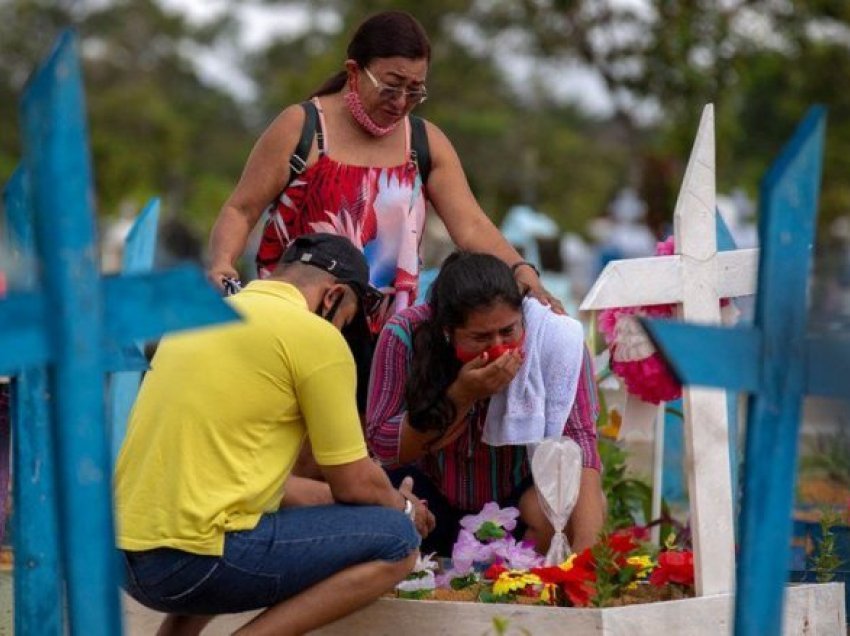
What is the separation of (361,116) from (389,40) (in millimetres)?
256

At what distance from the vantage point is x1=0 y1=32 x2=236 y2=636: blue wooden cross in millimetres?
3203

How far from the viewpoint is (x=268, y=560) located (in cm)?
441

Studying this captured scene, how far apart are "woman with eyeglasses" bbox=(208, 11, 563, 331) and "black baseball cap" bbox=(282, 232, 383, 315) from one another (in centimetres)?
75

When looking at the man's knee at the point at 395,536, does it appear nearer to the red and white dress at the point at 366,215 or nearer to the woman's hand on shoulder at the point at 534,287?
the woman's hand on shoulder at the point at 534,287

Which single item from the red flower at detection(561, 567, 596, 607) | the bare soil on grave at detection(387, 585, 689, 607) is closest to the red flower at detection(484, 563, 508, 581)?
the bare soil on grave at detection(387, 585, 689, 607)

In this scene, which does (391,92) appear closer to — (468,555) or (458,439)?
(458,439)

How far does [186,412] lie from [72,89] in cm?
124

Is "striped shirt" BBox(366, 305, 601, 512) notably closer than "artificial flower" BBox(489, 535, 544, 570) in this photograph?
No

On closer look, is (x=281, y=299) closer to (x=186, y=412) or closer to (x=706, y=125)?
(x=186, y=412)

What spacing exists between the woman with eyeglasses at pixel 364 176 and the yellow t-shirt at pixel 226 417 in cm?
111

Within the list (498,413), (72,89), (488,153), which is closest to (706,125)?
(498,413)

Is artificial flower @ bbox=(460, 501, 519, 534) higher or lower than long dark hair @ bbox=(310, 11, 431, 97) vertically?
lower

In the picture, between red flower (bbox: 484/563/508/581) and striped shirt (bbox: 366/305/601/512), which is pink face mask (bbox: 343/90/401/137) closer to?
striped shirt (bbox: 366/305/601/512)

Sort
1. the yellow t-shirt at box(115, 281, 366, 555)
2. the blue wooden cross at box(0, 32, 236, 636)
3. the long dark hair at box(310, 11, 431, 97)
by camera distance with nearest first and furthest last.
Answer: the blue wooden cross at box(0, 32, 236, 636) → the yellow t-shirt at box(115, 281, 366, 555) → the long dark hair at box(310, 11, 431, 97)
